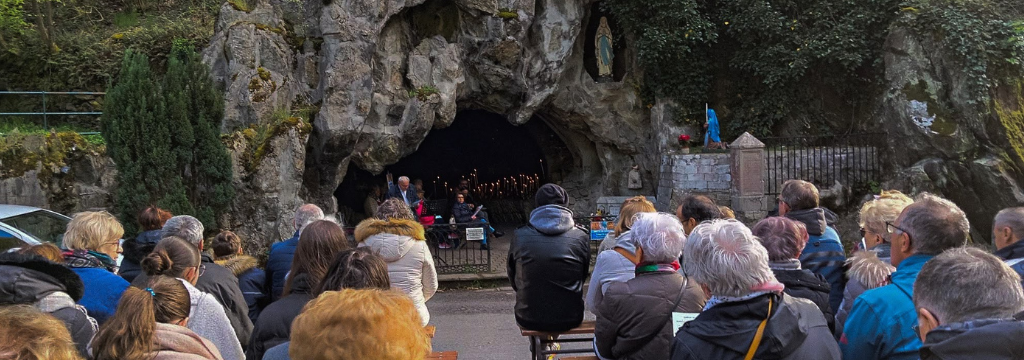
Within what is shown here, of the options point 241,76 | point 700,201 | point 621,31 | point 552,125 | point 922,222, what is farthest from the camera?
point 552,125

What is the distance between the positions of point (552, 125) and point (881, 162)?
24.7 feet

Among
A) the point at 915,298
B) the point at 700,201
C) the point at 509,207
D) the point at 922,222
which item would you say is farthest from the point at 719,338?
the point at 509,207

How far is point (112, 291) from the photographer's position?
3.93m

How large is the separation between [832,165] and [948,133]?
2.02 metres

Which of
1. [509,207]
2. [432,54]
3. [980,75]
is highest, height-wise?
[432,54]

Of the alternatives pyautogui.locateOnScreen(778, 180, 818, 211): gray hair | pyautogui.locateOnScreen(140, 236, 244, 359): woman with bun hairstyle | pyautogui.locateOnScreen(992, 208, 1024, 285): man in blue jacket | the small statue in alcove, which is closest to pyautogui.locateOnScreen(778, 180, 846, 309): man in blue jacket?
pyautogui.locateOnScreen(778, 180, 818, 211): gray hair

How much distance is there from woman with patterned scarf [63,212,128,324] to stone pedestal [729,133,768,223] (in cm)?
1118

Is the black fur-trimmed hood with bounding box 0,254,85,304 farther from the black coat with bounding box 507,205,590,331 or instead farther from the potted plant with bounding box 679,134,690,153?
the potted plant with bounding box 679,134,690,153

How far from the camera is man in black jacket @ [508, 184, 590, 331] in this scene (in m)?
5.14

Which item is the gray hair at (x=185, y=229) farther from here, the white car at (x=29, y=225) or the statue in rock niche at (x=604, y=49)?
the statue in rock niche at (x=604, y=49)

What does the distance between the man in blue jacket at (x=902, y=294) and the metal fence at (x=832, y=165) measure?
37.1 feet

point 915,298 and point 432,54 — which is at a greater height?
point 432,54

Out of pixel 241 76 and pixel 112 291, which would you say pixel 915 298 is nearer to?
pixel 112 291

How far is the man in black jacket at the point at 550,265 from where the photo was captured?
202 inches
